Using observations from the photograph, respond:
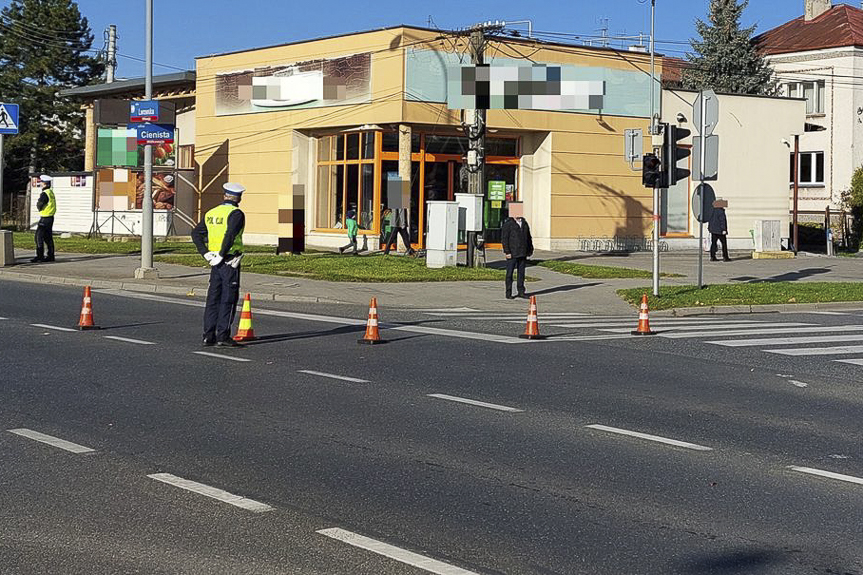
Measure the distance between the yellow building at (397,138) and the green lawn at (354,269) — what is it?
11.4 ft

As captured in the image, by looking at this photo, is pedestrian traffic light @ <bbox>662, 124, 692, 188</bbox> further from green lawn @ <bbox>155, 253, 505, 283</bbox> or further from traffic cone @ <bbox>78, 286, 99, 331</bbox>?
traffic cone @ <bbox>78, 286, 99, 331</bbox>

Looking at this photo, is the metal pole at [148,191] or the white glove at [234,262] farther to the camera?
the metal pole at [148,191]

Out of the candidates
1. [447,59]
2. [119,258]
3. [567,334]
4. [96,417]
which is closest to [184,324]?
[567,334]

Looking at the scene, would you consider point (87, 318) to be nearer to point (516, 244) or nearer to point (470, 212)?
point (516, 244)

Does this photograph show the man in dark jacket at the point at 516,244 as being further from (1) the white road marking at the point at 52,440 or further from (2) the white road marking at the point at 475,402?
(1) the white road marking at the point at 52,440

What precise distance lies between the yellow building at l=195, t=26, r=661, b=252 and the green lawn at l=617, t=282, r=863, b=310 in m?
12.5

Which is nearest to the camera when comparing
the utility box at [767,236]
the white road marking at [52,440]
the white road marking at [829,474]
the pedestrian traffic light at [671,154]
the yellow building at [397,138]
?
the white road marking at [829,474]

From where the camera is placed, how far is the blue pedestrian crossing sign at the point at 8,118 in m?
27.4

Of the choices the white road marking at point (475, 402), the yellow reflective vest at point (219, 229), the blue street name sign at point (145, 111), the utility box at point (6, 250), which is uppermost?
the blue street name sign at point (145, 111)

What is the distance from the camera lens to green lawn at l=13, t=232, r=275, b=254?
111 feet

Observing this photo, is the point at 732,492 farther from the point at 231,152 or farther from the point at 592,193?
the point at 231,152

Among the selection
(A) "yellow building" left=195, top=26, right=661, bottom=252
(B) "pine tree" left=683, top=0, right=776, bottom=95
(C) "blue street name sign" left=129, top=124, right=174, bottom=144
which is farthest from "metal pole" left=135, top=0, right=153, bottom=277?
(B) "pine tree" left=683, top=0, right=776, bottom=95

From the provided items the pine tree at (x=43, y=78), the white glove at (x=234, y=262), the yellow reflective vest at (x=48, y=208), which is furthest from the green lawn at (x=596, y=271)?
the pine tree at (x=43, y=78)

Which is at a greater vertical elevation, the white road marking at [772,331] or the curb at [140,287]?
the curb at [140,287]
